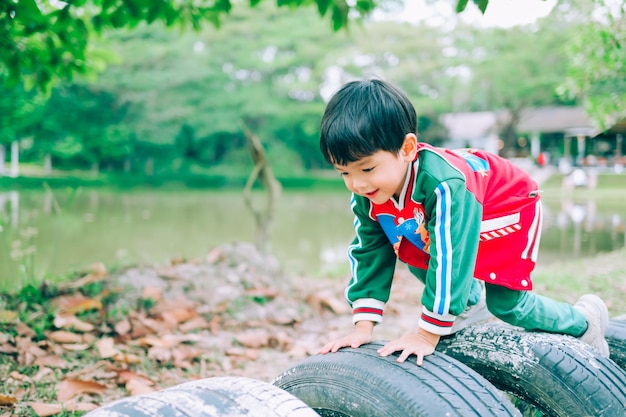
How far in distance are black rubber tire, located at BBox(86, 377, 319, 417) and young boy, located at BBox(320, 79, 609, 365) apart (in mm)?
397

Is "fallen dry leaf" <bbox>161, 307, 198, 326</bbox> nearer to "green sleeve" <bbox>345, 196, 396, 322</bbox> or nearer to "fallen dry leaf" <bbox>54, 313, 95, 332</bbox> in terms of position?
"fallen dry leaf" <bbox>54, 313, 95, 332</bbox>

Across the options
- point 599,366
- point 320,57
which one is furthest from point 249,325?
point 320,57

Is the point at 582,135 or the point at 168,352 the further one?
the point at 582,135

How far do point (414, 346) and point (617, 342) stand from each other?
101 centimetres

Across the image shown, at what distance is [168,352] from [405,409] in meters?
1.88

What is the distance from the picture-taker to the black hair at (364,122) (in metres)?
1.60

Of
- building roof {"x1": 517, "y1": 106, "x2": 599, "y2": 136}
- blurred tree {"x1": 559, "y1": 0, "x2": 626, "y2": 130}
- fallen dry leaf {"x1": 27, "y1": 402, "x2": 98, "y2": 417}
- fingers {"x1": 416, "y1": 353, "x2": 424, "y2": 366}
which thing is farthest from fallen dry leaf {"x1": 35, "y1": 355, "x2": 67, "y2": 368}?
building roof {"x1": 517, "y1": 106, "x2": 599, "y2": 136}

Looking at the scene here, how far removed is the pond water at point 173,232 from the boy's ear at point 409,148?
10.6ft

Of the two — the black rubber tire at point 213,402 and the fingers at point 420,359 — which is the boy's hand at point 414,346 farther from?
the black rubber tire at point 213,402

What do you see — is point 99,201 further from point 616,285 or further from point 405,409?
point 405,409

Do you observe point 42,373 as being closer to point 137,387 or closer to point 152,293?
point 137,387

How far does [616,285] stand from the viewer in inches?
170

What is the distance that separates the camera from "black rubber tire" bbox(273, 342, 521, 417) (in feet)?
4.56

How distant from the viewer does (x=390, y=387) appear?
4.73 feet
